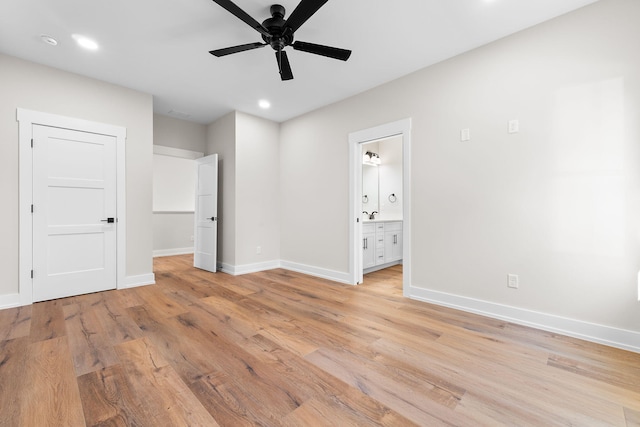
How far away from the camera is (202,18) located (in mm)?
2395

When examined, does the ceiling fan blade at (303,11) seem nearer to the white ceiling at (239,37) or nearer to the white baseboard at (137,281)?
the white ceiling at (239,37)

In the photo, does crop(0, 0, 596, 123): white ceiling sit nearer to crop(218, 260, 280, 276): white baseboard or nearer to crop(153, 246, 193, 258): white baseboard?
crop(218, 260, 280, 276): white baseboard

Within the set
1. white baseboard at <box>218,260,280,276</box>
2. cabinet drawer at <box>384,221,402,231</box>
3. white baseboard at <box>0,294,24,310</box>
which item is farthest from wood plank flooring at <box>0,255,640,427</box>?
cabinet drawer at <box>384,221,402,231</box>

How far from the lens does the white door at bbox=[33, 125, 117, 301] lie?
3.17 meters

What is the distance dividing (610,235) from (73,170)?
5490 mm

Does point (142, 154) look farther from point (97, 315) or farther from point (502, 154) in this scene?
point (502, 154)

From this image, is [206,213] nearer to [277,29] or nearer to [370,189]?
[370,189]

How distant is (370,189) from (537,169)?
3.55 meters

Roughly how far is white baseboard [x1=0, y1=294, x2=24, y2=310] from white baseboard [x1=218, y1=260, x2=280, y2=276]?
2398 millimetres

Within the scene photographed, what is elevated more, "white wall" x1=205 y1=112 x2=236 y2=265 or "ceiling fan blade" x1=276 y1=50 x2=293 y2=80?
"ceiling fan blade" x1=276 y1=50 x2=293 y2=80

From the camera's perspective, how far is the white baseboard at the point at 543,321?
2.09 meters

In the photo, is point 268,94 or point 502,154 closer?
point 502,154

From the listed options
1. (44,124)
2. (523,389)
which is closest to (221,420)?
(523,389)

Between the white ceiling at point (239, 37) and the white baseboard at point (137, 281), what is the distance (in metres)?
2.59
